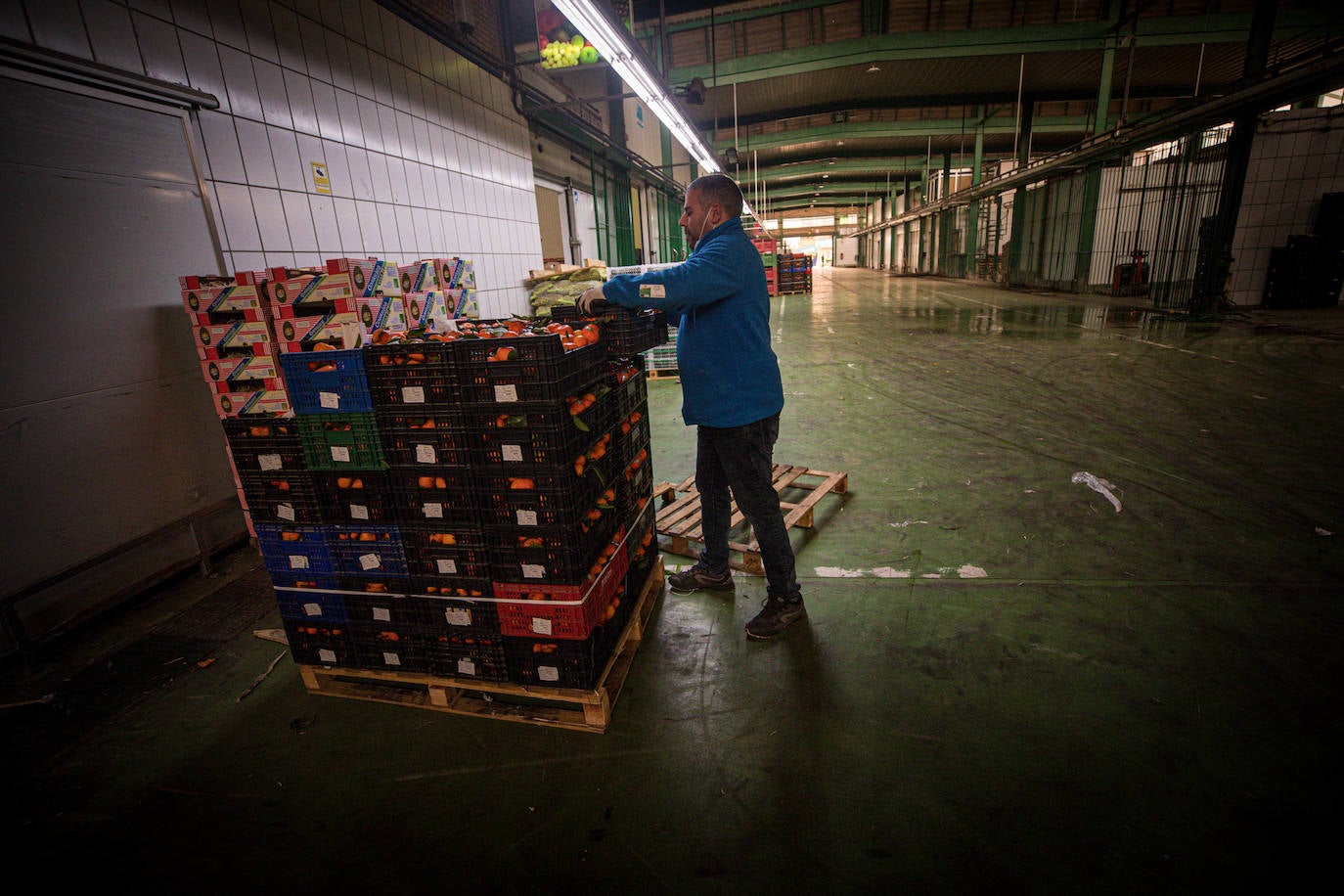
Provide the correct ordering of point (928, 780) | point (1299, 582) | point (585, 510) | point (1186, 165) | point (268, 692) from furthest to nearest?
point (1186, 165) < point (1299, 582) < point (268, 692) < point (585, 510) < point (928, 780)

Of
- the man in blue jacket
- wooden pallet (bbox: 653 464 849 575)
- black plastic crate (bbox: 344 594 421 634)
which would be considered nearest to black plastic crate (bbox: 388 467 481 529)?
black plastic crate (bbox: 344 594 421 634)

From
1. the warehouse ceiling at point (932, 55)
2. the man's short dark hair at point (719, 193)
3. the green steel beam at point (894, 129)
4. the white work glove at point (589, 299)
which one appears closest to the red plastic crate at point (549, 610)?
the white work glove at point (589, 299)

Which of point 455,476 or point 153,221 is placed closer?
point 455,476

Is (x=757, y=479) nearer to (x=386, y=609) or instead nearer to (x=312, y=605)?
(x=386, y=609)

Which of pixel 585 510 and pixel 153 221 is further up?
pixel 153 221

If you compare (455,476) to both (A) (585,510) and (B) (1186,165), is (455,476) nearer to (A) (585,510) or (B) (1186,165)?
(A) (585,510)

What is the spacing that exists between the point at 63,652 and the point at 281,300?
214cm

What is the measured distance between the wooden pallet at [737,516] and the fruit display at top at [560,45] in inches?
241

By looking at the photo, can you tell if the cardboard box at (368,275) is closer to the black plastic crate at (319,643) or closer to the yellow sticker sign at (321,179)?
the yellow sticker sign at (321,179)

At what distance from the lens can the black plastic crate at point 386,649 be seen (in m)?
2.28

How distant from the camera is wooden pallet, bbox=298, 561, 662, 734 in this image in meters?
2.12

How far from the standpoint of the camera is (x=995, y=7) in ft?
42.6

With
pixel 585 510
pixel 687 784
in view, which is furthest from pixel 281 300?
pixel 687 784

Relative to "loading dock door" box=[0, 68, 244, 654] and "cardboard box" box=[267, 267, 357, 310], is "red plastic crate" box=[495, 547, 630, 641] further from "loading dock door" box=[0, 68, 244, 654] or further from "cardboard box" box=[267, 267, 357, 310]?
"loading dock door" box=[0, 68, 244, 654]
